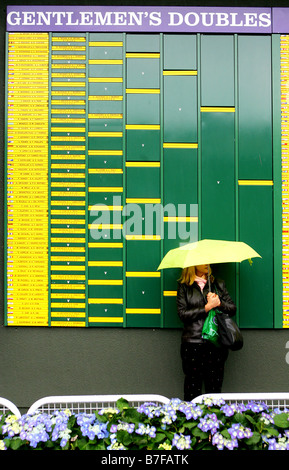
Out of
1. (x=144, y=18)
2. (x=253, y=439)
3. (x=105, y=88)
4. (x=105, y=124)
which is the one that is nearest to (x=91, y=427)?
(x=253, y=439)

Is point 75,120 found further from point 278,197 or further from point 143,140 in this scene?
point 278,197

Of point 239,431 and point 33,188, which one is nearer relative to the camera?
point 239,431

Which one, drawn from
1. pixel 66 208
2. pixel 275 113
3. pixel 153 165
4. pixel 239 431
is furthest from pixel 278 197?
pixel 239 431

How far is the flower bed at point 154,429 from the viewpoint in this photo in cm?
171

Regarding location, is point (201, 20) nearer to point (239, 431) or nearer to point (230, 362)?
point (230, 362)

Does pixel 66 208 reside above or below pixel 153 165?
below

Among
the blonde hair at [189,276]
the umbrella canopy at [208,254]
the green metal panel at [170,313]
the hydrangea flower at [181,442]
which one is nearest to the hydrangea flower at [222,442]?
the hydrangea flower at [181,442]

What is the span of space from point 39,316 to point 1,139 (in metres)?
1.96

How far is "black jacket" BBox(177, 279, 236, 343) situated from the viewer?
3.52m

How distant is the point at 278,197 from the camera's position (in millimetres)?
4113

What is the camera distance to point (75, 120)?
4.16 metres

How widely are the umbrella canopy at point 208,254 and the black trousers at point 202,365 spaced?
80cm

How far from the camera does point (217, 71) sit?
4.14 metres

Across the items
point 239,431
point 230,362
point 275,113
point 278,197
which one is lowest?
point 230,362
